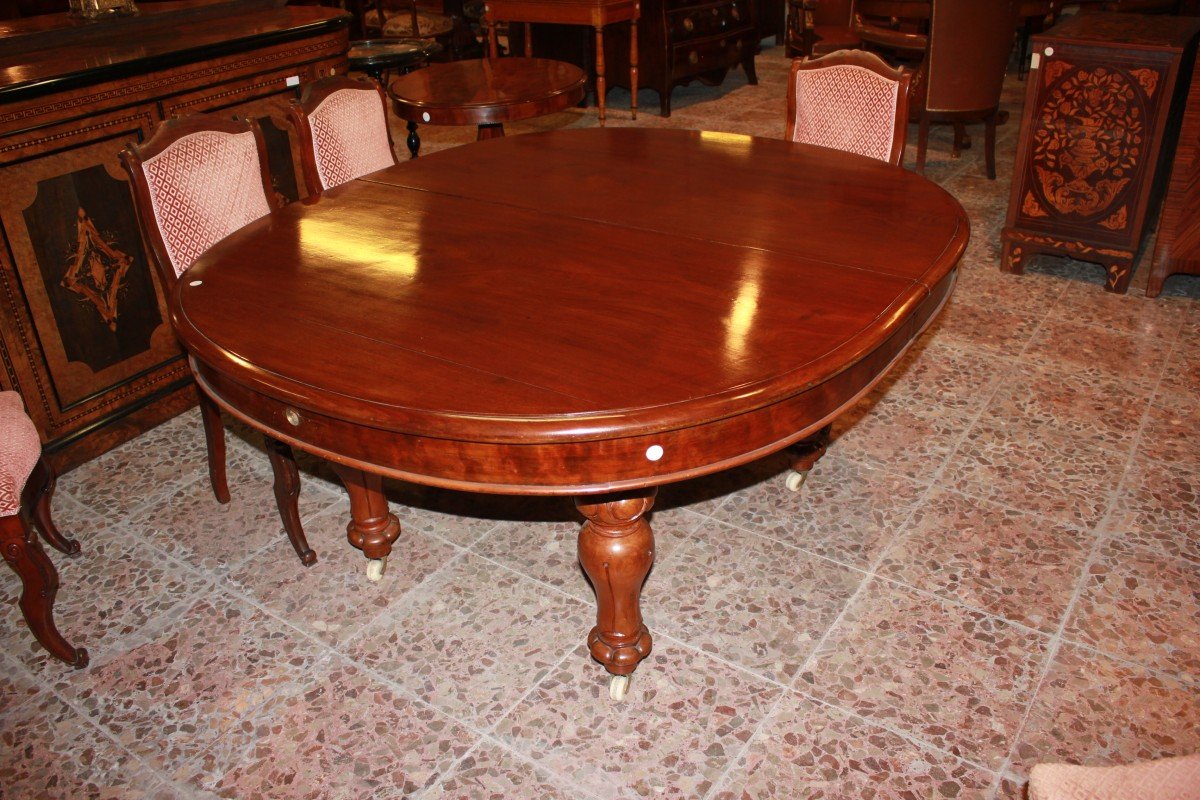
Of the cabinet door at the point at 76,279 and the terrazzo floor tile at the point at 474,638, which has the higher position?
the cabinet door at the point at 76,279

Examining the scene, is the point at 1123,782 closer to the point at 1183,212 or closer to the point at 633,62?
the point at 1183,212

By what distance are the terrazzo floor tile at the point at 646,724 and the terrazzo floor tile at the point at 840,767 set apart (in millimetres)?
46

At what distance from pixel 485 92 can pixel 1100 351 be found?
7.33 ft

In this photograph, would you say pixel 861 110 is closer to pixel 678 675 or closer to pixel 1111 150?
pixel 1111 150

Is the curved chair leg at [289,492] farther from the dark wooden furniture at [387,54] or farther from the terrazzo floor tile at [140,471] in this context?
the dark wooden furniture at [387,54]

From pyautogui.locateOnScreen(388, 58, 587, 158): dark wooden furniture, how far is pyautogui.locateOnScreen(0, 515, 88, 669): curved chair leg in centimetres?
191

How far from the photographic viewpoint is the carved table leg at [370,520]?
6.97 ft

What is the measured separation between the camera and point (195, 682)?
1.94 meters

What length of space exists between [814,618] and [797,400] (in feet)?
2.60

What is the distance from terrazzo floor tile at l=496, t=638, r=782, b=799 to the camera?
171 cm

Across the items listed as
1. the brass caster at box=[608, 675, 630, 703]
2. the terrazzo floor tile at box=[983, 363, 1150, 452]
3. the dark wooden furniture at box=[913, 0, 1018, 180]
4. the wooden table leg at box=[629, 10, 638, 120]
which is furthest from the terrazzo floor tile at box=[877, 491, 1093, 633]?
the wooden table leg at box=[629, 10, 638, 120]

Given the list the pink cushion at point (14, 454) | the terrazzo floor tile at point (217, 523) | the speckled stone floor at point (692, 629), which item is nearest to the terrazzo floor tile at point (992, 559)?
the speckled stone floor at point (692, 629)

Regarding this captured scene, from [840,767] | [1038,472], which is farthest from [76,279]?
[1038,472]

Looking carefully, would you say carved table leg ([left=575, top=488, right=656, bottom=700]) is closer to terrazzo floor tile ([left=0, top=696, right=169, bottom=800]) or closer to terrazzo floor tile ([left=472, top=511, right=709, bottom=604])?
terrazzo floor tile ([left=472, top=511, right=709, bottom=604])
